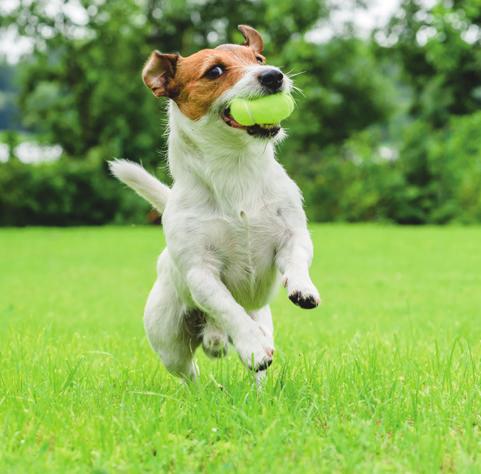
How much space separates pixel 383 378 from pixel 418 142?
2121 centimetres

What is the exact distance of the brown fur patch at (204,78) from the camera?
12.8 feet

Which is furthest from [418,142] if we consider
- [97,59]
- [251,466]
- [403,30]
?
[251,466]

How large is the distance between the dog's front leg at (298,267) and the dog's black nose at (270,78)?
28.4 inches

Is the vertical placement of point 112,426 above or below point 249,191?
below

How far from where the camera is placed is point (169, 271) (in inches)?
170

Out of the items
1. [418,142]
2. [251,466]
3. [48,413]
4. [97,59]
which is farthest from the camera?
[97,59]

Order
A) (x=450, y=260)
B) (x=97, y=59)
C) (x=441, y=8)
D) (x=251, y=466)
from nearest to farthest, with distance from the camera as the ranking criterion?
(x=251, y=466), (x=450, y=260), (x=441, y=8), (x=97, y=59)

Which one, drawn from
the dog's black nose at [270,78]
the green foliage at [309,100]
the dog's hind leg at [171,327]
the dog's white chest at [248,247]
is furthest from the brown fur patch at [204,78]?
the green foliage at [309,100]

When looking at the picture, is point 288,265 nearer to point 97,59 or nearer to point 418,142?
point 418,142

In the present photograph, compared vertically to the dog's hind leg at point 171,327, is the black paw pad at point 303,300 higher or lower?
higher

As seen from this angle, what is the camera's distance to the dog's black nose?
3.75 meters

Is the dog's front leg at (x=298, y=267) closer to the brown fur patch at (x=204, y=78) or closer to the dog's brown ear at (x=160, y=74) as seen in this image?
the brown fur patch at (x=204, y=78)

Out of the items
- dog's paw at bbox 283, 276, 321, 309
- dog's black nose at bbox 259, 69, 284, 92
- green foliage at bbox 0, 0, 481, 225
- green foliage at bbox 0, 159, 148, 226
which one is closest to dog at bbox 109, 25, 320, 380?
dog's black nose at bbox 259, 69, 284, 92

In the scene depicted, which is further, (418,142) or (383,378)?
(418,142)
